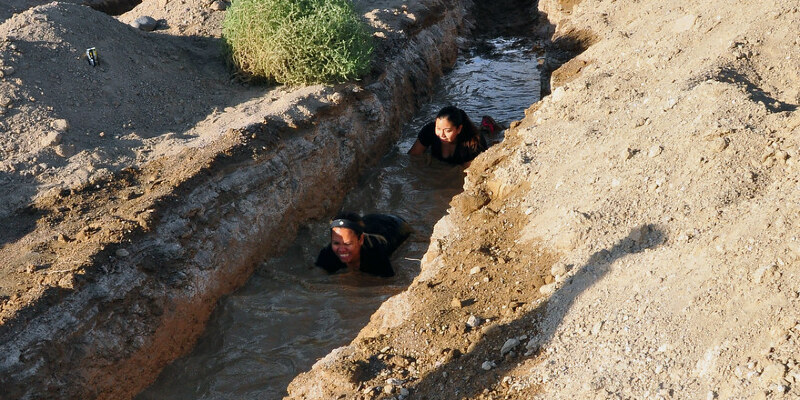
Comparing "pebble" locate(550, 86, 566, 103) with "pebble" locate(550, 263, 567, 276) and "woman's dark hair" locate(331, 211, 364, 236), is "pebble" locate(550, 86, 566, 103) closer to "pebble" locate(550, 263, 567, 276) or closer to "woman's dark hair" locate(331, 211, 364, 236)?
"woman's dark hair" locate(331, 211, 364, 236)

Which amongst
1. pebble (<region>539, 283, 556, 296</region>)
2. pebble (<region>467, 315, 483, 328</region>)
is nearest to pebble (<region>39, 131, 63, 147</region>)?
pebble (<region>467, 315, 483, 328</region>)

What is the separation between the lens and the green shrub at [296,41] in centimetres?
820

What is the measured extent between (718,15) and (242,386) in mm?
5987

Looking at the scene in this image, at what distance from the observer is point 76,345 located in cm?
482

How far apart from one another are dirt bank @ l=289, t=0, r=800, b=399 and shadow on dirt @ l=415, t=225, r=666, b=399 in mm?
10

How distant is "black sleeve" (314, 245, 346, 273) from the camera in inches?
269

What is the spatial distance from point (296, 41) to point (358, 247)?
110 inches

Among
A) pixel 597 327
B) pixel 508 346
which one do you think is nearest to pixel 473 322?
pixel 508 346

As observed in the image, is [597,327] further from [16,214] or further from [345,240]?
[16,214]

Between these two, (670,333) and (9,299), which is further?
(9,299)

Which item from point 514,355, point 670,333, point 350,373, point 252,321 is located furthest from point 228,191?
point 670,333

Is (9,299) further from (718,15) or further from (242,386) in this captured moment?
(718,15)

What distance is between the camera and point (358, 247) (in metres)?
6.71

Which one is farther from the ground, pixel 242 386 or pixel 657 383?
pixel 657 383
